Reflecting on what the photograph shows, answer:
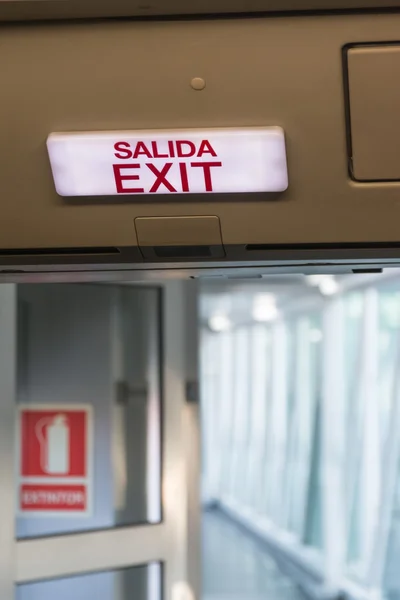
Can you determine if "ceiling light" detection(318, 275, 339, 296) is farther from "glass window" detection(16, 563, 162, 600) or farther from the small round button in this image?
the small round button

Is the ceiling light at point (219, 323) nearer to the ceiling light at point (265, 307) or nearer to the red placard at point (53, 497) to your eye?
the ceiling light at point (265, 307)

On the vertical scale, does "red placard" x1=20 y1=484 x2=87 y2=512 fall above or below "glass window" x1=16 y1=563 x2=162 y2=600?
above

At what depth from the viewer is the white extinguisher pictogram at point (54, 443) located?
8.41ft

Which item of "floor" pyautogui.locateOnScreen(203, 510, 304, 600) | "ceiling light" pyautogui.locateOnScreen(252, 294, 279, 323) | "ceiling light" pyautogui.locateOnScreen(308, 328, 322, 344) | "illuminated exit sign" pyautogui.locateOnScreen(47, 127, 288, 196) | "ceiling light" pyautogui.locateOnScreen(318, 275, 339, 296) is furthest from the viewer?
"ceiling light" pyautogui.locateOnScreen(252, 294, 279, 323)

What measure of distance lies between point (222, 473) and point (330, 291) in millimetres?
4670

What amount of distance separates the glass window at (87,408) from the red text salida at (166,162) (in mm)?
1502

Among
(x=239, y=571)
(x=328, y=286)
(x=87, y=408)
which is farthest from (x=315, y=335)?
(x=87, y=408)

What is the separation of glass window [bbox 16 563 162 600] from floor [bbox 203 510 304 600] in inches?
121

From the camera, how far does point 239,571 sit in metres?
6.46

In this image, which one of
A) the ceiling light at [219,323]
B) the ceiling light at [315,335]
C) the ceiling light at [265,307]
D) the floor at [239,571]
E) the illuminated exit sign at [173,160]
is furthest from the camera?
the ceiling light at [219,323]

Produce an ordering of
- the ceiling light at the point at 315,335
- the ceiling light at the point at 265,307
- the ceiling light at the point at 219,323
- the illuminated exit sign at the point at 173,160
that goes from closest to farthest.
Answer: the illuminated exit sign at the point at 173,160, the ceiling light at the point at 315,335, the ceiling light at the point at 265,307, the ceiling light at the point at 219,323

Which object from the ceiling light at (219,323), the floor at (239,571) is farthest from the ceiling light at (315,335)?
the ceiling light at (219,323)

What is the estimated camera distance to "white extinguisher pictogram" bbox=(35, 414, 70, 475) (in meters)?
2.56

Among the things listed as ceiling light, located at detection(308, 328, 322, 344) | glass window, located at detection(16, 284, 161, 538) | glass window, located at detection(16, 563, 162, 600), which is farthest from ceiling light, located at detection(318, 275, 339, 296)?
glass window, located at detection(16, 563, 162, 600)
